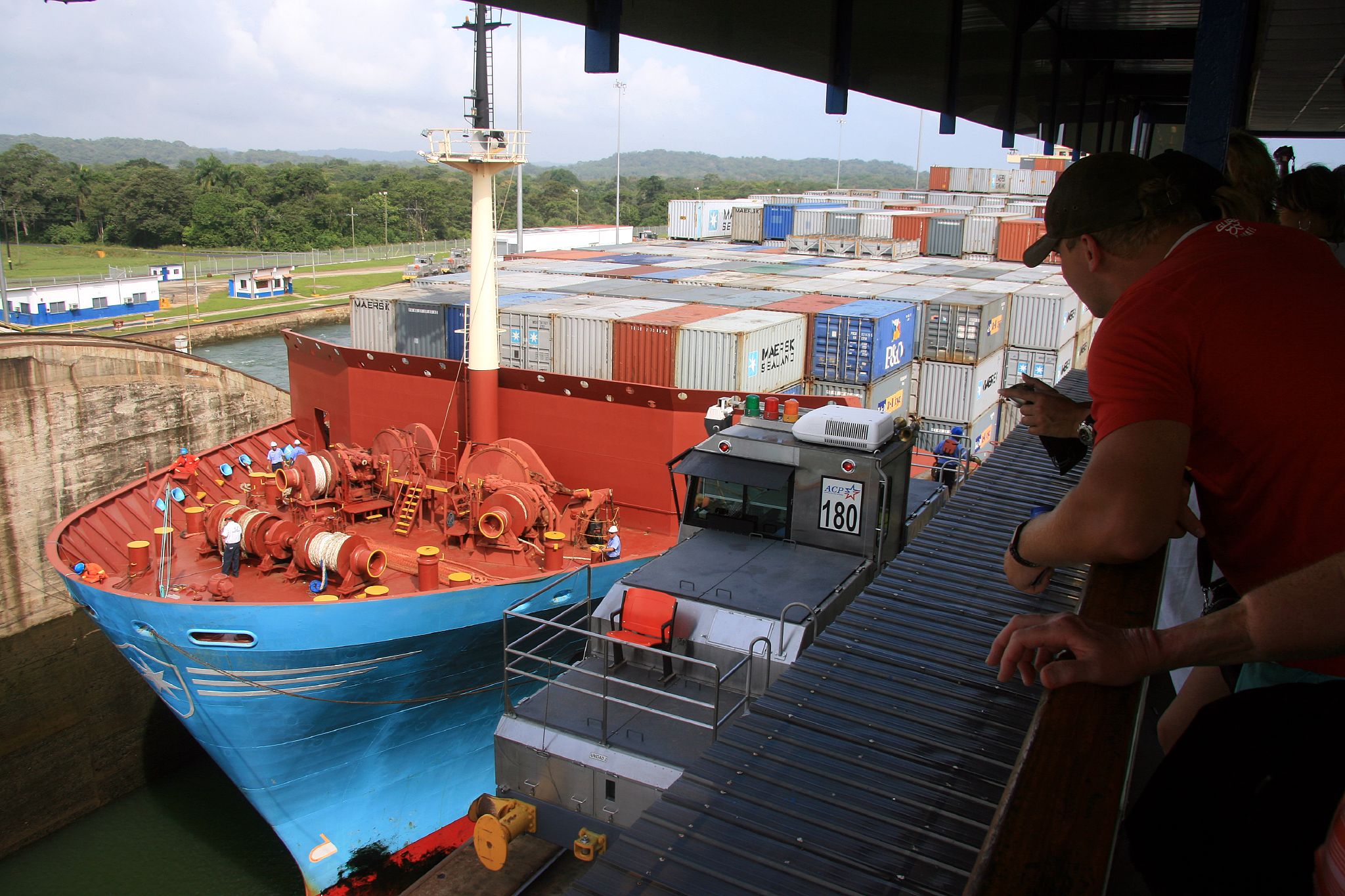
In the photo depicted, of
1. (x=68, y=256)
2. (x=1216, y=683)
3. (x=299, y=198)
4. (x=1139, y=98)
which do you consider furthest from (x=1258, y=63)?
(x=299, y=198)

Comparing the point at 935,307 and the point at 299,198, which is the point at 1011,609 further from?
the point at 299,198

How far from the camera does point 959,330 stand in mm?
24188

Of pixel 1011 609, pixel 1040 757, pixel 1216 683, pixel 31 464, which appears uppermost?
pixel 1040 757

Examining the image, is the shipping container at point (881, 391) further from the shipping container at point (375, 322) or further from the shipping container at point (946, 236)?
the shipping container at point (946, 236)

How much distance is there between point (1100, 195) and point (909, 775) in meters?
1.95

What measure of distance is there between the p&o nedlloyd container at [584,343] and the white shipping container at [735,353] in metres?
1.71

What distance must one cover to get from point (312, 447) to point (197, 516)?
5.22m

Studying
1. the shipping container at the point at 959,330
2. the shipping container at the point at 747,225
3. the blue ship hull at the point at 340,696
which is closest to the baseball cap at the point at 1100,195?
the blue ship hull at the point at 340,696

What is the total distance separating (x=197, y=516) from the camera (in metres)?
17.0

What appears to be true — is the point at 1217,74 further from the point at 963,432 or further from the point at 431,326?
the point at 963,432

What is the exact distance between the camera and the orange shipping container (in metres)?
18.5

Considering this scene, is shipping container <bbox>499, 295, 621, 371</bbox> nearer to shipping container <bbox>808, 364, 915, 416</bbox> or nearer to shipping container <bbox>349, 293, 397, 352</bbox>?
shipping container <bbox>349, 293, 397, 352</bbox>

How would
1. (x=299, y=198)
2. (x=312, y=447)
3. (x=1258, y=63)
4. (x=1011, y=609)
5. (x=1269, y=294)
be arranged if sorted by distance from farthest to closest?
(x=299, y=198), (x=312, y=447), (x=1258, y=63), (x=1011, y=609), (x=1269, y=294)

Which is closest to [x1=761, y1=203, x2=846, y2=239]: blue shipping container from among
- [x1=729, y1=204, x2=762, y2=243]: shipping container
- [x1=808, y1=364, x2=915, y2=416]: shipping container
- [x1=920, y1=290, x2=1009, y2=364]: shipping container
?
[x1=729, y1=204, x2=762, y2=243]: shipping container
